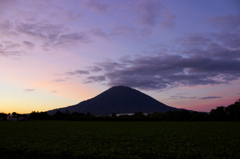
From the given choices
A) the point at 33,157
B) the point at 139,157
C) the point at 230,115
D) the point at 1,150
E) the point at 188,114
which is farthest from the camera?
the point at 188,114

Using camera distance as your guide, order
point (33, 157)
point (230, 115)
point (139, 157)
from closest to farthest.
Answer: point (139, 157) → point (33, 157) → point (230, 115)

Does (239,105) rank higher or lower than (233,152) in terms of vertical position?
higher

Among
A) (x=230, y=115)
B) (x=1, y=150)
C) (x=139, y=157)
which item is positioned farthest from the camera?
(x=230, y=115)

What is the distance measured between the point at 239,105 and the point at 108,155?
9438 centimetres

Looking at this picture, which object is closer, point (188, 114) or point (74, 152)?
point (74, 152)

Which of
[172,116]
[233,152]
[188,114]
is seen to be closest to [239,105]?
[188,114]

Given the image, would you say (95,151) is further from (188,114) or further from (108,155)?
(188,114)

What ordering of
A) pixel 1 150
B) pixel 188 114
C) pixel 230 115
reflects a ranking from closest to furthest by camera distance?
pixel 1 150 < pixel 230 115 < pixel 188 114

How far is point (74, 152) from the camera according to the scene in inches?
629

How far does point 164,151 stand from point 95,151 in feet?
19.3

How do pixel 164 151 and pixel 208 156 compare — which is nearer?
pixel 208 156

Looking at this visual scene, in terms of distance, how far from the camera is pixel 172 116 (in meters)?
105

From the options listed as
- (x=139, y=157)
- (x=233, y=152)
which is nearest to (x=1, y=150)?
(x=139, y=157)

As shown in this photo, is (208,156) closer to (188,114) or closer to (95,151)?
(95,151)
